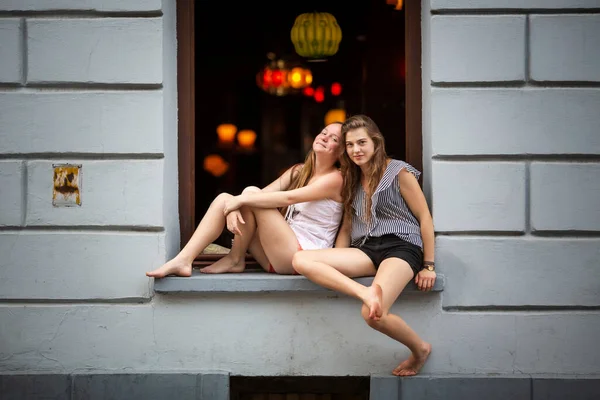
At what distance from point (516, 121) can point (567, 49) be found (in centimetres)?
61

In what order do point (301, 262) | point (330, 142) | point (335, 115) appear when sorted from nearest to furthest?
point (301, 262)
point (330, 142)
point (335, 115)

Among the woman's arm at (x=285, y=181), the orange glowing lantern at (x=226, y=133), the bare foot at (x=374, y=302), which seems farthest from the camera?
the orange glowing lantern at (x=226, y=133)

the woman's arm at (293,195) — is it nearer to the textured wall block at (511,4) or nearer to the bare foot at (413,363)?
the bare foot at (413,363)

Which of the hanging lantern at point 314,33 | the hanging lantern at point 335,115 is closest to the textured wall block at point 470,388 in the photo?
the hanging lantern at point 314,33

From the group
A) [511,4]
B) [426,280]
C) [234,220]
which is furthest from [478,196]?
[234,220]

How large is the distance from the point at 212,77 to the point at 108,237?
7.00 metres

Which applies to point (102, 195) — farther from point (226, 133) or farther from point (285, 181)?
point (226, 133)

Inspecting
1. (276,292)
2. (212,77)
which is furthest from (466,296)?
(212,77)

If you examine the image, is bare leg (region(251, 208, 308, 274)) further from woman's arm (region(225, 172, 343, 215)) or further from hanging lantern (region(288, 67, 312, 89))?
hanging lantern (region(288, 67, 312, 89))

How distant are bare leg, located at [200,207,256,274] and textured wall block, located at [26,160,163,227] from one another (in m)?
0.55

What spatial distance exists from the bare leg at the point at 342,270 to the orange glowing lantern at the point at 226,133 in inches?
260

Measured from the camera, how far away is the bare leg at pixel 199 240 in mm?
4521

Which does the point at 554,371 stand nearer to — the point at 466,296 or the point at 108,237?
the point at 466,296

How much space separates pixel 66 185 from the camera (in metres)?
4.65
